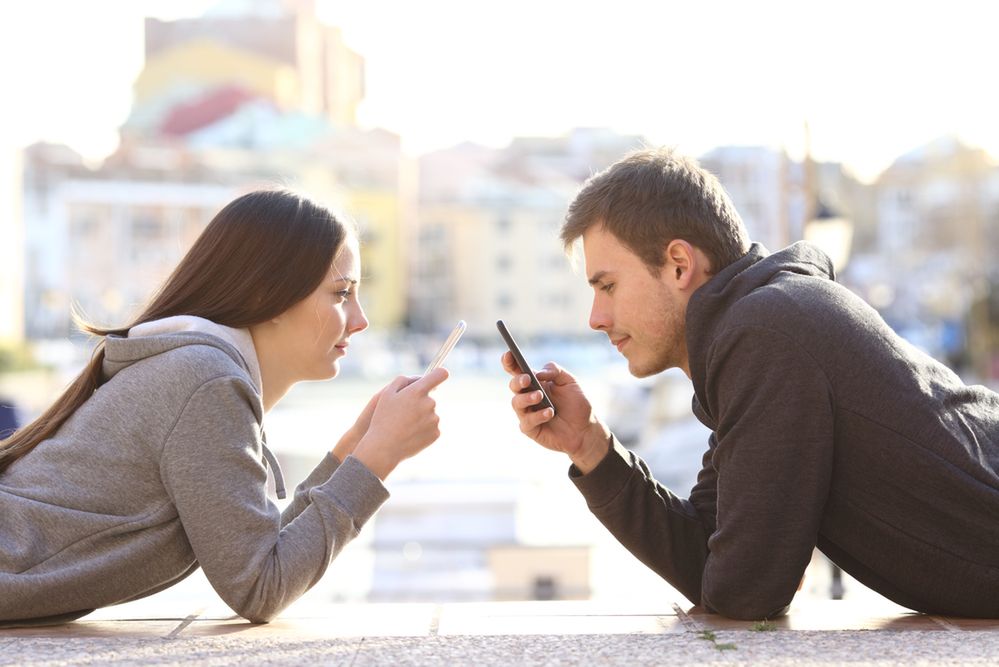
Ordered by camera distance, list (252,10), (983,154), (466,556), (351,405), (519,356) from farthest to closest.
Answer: (252,10) < (983,154) < (351,405) < (466,556) < (519,356)

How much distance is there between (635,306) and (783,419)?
46cm

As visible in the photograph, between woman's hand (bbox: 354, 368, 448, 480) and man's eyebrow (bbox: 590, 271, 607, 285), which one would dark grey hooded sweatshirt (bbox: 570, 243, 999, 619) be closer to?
man's eyebrow (bbox: 590, 271, 607, 285)

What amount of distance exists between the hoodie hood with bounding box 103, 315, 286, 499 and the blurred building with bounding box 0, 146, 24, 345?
30.8 m

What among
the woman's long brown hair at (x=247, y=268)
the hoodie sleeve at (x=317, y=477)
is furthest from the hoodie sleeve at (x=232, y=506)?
the hoodie sleeve at (x=317, y=477)

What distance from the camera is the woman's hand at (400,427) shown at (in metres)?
2.75

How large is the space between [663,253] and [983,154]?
168ft

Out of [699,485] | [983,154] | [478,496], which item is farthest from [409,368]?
[699,485]

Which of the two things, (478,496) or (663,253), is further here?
(478,496)

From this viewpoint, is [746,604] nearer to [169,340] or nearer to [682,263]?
→ [682,263]

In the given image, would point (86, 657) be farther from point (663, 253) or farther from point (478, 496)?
point (478, 496)

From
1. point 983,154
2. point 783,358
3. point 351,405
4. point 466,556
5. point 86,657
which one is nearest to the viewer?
point 86,657

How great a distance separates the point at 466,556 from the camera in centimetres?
912

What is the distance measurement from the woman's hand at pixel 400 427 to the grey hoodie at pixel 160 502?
91mm

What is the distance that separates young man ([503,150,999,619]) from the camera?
254cm
